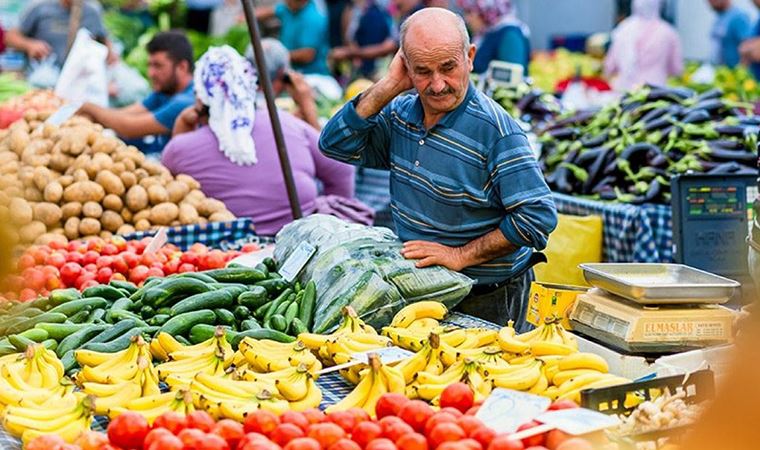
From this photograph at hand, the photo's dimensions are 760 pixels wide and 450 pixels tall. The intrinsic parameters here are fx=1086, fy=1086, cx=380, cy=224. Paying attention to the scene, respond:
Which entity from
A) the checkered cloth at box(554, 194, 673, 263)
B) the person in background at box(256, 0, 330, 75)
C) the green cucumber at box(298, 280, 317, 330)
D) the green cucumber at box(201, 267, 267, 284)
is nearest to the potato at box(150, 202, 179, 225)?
the green cucumber at box(201, 267, 267, 284)

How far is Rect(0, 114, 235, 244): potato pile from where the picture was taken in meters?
5.56

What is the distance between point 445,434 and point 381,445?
0.15 meters

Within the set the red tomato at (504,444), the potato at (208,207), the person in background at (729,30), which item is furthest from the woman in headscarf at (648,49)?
the red tomato at (504,444)

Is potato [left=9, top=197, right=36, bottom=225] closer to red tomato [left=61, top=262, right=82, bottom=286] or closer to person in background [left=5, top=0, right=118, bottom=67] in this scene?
red tomato [left=61, top=262, right=82, bottom=286]

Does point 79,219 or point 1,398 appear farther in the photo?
point 79,219

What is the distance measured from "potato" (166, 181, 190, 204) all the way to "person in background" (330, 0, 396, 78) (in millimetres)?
6995

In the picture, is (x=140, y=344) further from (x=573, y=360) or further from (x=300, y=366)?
(x=573, y=360)

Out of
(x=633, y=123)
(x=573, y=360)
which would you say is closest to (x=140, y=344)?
(x=573, y=360)

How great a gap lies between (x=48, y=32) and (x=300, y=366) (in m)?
9.17

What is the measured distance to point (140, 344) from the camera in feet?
10.4

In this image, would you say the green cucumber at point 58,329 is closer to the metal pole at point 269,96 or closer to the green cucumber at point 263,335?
the green cucumber at point 263,335

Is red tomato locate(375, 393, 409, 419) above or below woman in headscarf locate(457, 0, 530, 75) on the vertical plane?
below

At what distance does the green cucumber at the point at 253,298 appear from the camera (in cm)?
393

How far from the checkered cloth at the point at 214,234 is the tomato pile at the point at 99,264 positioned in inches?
17.8
